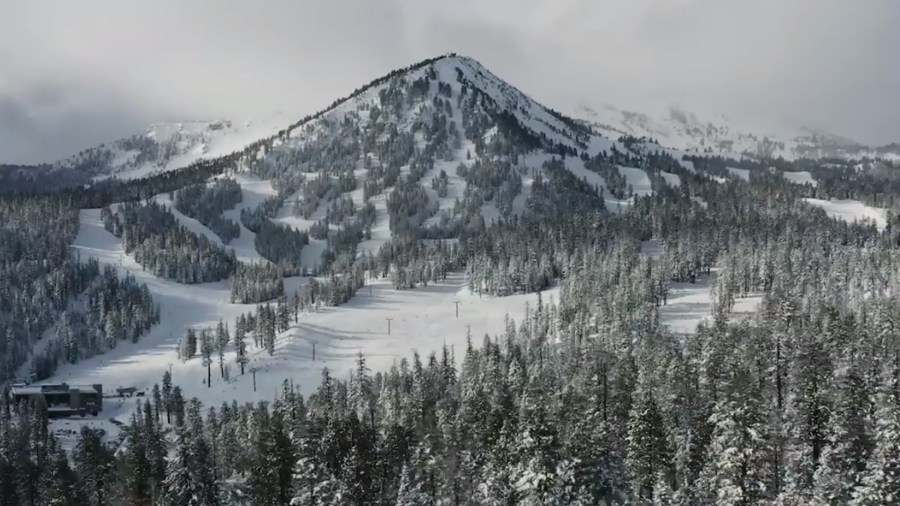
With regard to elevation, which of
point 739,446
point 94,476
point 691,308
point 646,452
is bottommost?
point 94,476

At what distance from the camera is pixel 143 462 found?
2827 inches

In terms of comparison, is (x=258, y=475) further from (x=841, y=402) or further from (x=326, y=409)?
(x=841, y=402)

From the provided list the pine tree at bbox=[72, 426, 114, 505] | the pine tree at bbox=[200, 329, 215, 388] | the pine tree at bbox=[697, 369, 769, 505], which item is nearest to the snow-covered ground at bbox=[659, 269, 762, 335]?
the pine tree at bbox=[697, 369, 769, 505]

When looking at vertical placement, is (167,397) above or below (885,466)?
below

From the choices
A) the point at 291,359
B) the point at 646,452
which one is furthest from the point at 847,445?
the point at 291,359

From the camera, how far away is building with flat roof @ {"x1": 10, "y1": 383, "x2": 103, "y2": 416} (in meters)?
158

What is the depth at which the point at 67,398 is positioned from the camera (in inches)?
6324

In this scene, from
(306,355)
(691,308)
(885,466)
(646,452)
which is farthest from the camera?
(306,355)

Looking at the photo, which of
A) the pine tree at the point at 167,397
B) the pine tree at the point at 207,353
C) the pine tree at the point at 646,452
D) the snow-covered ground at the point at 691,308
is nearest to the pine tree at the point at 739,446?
the pine tree at the point at 646,452

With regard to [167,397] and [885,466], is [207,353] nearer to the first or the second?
[167,397]

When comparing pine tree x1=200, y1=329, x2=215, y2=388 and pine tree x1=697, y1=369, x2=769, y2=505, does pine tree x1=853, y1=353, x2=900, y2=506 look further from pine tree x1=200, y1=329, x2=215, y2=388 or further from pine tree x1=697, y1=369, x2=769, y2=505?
pine tree x1=200, y1=329, x2=215, y2=388

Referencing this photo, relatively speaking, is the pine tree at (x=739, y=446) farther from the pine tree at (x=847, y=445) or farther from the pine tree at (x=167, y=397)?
the pine tree at (x=167, y=397)

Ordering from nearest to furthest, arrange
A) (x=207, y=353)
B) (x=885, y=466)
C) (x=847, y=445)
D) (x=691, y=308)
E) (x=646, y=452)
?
(x=885, y=466), (x=646, y=452), (x=847, y=445), (x=207, y=353), (x=691, y=308)

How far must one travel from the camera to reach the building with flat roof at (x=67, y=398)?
158m
